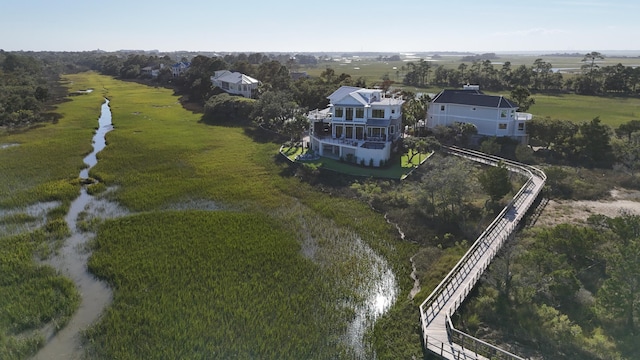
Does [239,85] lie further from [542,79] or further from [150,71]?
[542,79]

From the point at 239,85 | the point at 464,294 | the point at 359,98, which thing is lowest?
the point at 464,294

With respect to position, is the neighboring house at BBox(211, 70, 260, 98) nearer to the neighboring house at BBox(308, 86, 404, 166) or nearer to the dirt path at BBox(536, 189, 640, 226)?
the neighboring house at BBox(308, 86, 404, 166)

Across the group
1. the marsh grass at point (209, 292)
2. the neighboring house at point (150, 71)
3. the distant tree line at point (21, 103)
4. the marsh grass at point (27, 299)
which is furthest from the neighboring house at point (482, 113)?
the neighboring house at point (150, 71)

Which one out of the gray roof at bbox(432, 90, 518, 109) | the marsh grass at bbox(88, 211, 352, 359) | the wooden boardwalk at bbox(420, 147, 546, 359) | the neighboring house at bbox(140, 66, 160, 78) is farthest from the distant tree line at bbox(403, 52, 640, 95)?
the neighboring house at bbox(140, 66, 160, 78)

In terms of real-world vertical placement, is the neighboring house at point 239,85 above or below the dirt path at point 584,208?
above

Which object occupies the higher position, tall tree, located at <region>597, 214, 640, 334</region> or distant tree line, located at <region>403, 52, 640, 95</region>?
distant tree line, located at <region>403, 52, 640, 95</region>

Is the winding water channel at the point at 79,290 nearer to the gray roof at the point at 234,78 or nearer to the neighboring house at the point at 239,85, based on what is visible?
the neighboring house at the point at 239,85

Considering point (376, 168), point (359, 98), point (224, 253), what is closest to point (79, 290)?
point (224, 253)
